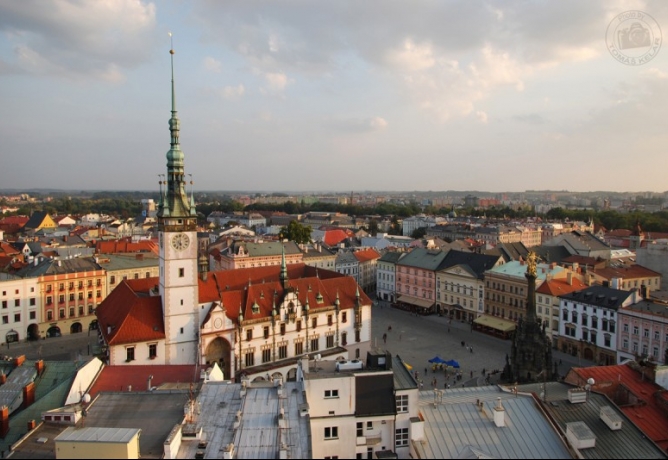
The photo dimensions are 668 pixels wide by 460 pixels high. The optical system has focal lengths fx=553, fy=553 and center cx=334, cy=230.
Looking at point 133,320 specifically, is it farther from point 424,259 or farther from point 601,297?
point 424,259

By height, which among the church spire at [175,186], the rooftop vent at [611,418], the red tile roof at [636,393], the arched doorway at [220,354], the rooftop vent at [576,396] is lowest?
the arched doorway at [220,354]

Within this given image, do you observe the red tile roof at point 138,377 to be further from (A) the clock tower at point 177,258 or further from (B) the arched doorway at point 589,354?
(B) the arched doorway at point 589,354

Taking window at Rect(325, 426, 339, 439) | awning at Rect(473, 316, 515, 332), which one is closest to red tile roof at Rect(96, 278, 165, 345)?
window at Rect(325, 426, 339, 439)

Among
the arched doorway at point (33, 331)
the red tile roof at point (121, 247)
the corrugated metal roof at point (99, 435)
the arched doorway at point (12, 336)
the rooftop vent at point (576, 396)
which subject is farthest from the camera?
the red tile roof at point (121, 247)

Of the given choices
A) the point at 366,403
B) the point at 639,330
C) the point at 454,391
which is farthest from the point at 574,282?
the point at 366,403

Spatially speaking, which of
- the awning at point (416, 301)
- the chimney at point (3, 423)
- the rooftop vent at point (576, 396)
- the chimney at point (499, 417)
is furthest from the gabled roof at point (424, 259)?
the chimney at point (3, 423)

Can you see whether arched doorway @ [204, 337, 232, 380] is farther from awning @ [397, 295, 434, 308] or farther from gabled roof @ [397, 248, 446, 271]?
gabled roof @ [397, 248, 446, 271]
